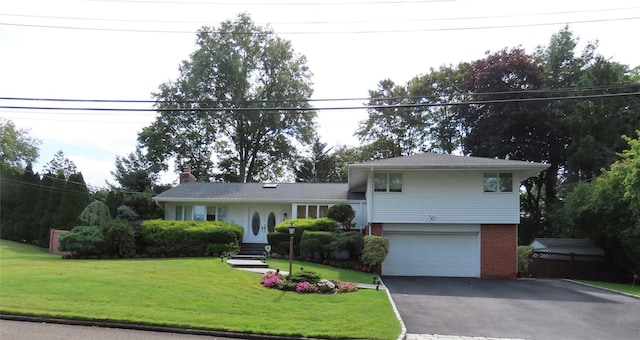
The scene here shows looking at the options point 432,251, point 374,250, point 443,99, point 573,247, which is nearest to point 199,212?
point 374,250

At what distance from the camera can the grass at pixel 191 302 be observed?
8.67 metres

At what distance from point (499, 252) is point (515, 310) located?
27.3 feet

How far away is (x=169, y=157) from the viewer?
42.6m

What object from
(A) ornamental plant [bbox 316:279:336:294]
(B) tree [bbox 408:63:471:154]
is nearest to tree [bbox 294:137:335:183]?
(B) tree [bbox 408:63:471:154]

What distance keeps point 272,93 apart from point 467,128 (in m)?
18.6

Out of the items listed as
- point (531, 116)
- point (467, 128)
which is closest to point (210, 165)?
point (467, 128)

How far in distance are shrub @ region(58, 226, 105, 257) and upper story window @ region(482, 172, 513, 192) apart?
17.2m

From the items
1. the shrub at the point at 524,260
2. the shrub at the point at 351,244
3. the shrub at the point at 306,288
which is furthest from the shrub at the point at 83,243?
the shrub at the point at 524,260

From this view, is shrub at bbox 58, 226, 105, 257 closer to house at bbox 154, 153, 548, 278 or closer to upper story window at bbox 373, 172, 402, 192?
house at bbox 154, 153, 548, 278

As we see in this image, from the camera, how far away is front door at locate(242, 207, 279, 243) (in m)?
25.3

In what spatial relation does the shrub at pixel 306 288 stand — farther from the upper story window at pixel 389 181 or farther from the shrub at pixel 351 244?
the upper story window at pixel 389 181

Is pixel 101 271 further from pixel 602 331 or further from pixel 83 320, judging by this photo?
pixel 602 331

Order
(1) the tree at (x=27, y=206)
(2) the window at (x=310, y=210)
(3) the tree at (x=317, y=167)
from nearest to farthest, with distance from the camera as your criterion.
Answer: (2) the window at (x=310, y=210)
(1) the tree at (x=27, y=206)
(3) the tree at (x=317, y=167)

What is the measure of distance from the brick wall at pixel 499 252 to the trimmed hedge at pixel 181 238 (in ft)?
38.1
